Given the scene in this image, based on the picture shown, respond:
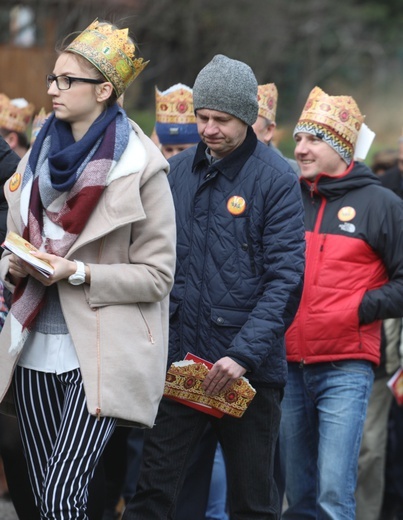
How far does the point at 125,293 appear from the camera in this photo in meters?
4.44

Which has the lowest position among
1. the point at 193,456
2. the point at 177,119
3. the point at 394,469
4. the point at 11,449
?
the point at 394,469

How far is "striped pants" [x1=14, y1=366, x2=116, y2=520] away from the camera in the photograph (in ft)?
14.3

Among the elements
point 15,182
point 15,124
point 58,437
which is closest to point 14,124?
point 15,124

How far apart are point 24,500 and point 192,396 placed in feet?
2.74

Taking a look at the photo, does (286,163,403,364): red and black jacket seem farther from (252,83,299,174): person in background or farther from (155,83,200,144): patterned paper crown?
(155,83,200,144): patterned paper crown

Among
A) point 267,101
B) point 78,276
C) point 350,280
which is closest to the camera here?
point 78,276

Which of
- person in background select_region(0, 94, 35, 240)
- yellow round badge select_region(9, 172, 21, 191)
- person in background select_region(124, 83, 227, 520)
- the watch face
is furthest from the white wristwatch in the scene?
person in background select_region(0, 94, 35, 240)

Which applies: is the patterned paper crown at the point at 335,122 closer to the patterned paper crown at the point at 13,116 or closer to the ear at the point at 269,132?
the ear at the point at 269,132

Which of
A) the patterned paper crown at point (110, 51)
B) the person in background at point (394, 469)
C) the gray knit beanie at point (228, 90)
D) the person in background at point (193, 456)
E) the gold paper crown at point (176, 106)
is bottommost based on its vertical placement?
the person in background at point (394, 469)

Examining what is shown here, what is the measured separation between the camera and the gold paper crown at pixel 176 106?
710 centimetres

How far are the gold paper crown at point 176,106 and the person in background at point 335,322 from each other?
1.17m

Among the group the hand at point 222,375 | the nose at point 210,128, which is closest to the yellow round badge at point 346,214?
the nose at point 210,128

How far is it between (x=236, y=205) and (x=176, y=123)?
2.13 metres

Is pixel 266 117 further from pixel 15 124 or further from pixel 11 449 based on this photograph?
pixel 11 449
